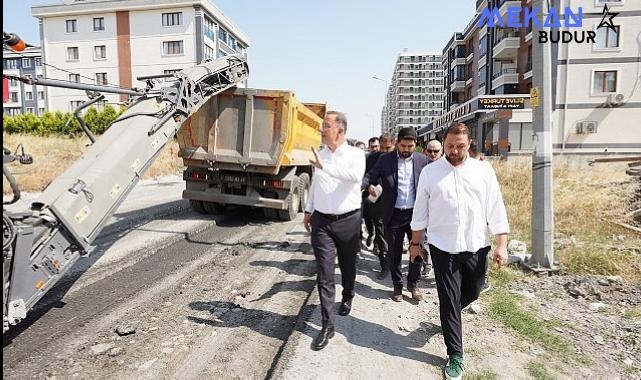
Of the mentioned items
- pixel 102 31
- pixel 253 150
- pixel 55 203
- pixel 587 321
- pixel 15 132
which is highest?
pixel 102 31

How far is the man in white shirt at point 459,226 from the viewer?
2.89 metres

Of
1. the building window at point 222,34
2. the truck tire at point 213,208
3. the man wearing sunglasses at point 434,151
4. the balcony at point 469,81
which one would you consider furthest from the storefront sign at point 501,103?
the man wearing sunglasses at point 434,151

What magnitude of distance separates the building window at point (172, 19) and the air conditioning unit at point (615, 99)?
34.9 m

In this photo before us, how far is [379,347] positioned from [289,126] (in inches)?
198

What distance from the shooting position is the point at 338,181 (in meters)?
3.41

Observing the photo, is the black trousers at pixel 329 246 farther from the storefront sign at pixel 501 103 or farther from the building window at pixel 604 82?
the storefront sign at pixel 501 103

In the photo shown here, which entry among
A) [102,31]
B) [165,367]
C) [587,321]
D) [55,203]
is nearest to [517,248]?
[587,321]

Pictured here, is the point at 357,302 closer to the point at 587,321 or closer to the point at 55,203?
the point at 587,321

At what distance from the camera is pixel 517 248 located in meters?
5.79

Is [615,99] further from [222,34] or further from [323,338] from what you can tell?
[222,34]

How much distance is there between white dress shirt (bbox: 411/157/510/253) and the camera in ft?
9.48

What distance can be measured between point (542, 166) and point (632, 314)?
1.93m

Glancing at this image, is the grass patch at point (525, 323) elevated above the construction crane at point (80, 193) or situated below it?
below

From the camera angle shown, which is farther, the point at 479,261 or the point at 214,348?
the point at 214,348
